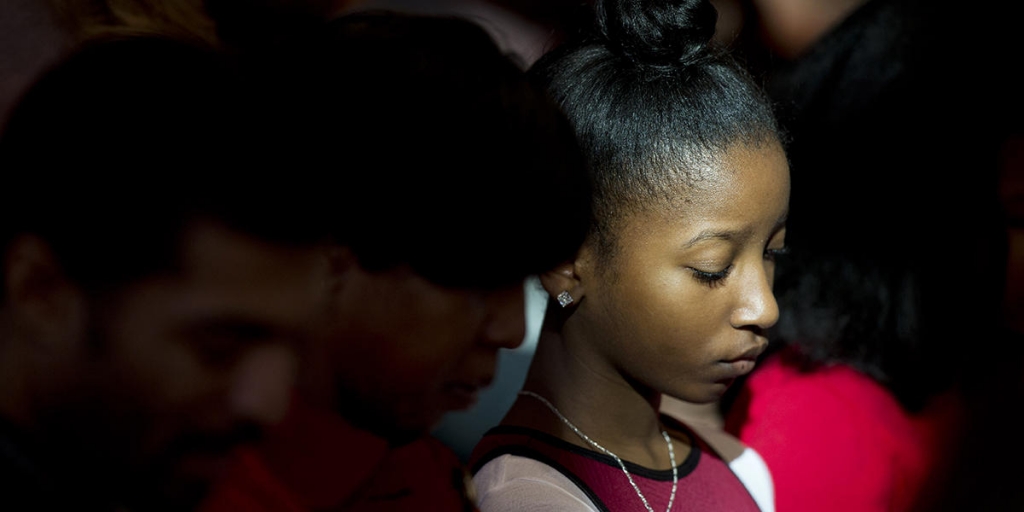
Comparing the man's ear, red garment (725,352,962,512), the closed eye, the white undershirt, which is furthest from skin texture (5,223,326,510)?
red garment (725,352,962,512)

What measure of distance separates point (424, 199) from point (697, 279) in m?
0.42

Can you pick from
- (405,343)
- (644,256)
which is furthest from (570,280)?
(405,343)

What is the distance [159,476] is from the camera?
23.9 inches

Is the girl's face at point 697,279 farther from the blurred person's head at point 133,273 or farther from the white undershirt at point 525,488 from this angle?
the blurred person's head at point 133,273

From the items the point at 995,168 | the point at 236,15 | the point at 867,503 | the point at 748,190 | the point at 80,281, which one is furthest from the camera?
the point at 995,168

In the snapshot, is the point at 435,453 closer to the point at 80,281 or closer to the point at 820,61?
the point at 80,281

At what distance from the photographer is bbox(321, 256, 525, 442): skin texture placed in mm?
685

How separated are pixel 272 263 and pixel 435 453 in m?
0.35

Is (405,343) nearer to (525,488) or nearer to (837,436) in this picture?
(525,488)

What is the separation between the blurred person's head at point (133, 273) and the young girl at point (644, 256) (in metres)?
0.45

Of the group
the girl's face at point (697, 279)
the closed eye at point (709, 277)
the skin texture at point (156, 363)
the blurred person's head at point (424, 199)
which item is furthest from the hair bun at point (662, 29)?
the skin texture at point (156, 363)

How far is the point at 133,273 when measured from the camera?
1.88 ft

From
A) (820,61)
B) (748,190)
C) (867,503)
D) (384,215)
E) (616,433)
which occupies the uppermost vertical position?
(384,215)

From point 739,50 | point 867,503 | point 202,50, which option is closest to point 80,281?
point 202,50
